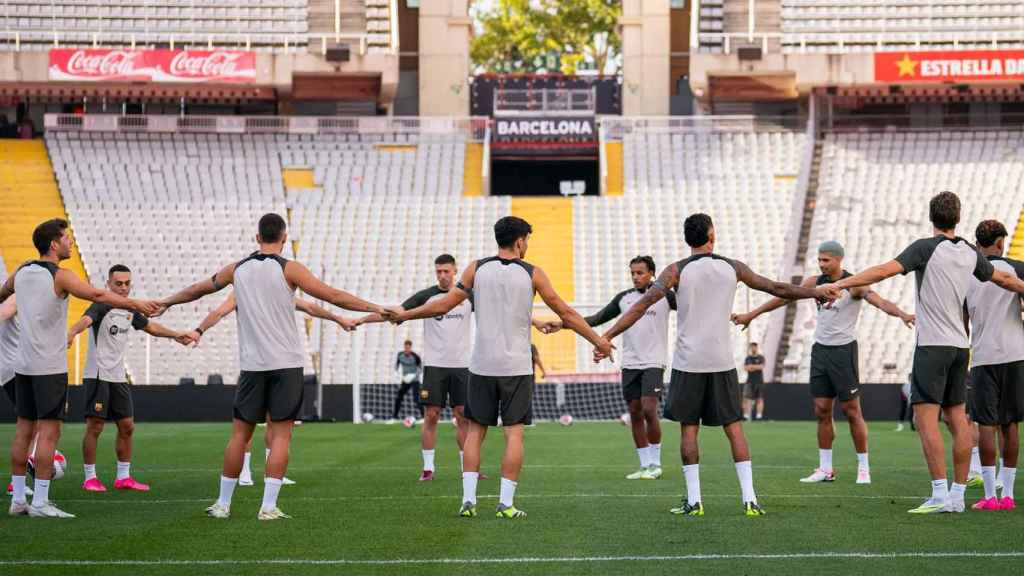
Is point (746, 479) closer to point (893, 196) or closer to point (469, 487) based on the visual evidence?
point (469, 487)

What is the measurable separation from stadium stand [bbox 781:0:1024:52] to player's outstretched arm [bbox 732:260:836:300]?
110ft

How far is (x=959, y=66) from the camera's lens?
40969 millimetres

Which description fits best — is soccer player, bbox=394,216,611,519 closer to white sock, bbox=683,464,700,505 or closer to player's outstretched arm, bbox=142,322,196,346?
white sock, bbox=683,464,700,505

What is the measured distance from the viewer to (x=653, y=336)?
15.1 metres

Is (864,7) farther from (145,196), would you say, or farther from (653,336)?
(653,336)

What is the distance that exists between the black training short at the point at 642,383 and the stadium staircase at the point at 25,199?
2369 centimetres

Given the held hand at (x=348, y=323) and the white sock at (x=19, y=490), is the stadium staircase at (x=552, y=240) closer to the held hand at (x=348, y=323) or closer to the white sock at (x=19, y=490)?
the held hand at (x=348, y=323)

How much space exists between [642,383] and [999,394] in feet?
14.5

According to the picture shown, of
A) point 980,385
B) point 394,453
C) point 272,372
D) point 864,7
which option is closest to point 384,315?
point 272,372

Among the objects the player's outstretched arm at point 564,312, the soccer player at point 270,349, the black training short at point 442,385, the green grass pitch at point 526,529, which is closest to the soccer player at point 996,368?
the green grass pitch at point 526,529

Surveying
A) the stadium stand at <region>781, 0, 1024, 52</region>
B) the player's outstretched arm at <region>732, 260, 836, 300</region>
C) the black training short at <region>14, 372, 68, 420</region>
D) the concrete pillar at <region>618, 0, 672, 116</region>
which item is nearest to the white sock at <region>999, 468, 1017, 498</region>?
the player's outstretched arm at <region>732, 260, 836, 300</region>

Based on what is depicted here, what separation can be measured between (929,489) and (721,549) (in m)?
4.86

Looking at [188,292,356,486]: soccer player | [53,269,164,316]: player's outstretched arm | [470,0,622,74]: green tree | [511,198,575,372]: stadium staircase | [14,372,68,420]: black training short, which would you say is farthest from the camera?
[470,0,622,74]: green tree

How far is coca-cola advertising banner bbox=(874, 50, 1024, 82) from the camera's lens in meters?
40.9
